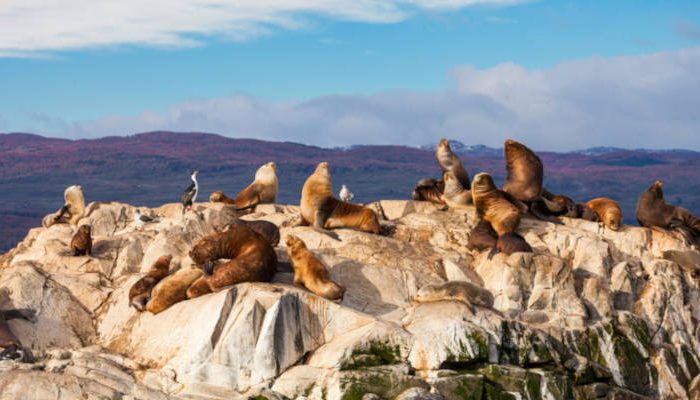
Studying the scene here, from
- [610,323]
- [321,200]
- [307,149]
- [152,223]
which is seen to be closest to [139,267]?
[152,223]

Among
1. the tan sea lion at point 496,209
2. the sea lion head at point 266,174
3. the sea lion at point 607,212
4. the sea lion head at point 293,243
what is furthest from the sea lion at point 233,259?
the sea lion at point 607,212

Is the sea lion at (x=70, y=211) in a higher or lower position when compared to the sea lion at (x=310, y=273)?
higher

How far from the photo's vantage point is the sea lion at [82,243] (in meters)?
19.6

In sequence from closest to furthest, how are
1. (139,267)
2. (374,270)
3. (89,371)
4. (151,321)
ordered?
1. (89,371)
2. (151,321)
3. (374,270)
4. (139,267)

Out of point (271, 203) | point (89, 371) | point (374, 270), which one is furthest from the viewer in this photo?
point (271, 203)

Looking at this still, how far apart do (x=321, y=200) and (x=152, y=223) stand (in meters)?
3.28

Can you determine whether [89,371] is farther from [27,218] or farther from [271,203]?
A: [27,218]

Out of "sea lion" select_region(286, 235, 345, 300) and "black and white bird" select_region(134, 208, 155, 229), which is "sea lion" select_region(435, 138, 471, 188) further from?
"sea lion" select_region(286, 235, 345, 300)

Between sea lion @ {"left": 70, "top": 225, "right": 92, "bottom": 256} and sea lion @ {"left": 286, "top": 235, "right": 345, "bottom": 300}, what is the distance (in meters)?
4.00

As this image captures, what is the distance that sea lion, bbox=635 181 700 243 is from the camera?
22.7m

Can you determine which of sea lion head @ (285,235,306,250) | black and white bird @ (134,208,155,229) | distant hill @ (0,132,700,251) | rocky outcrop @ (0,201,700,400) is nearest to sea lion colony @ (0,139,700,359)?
sea lion head @ (285,235,306,250)

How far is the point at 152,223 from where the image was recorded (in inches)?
842

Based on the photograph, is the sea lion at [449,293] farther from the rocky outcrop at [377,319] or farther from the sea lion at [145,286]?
the sea lion at [145,286]

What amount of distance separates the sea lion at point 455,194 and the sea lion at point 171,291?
702 cm
